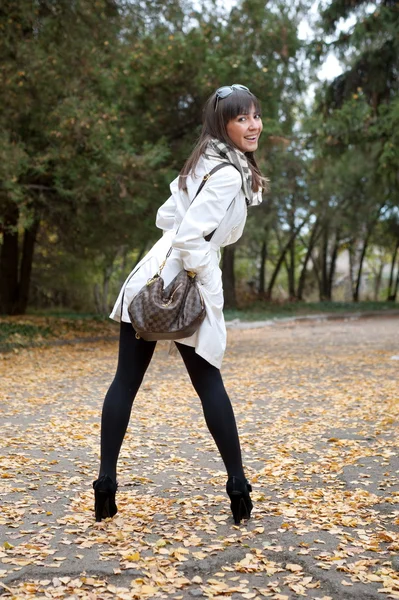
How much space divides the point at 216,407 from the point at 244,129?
129cm

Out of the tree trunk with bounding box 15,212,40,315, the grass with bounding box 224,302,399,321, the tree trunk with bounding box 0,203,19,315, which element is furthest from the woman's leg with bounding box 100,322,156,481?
the grass with bounding box 224,302,399,321

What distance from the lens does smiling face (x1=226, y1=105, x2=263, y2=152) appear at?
10.9ft

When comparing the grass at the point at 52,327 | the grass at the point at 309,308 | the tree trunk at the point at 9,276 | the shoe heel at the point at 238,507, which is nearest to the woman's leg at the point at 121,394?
the shoe heel at the point at 238,507

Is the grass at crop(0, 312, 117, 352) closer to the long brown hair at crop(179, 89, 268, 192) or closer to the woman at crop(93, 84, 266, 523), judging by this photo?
the woman at crop(93, 84, 266, 523)

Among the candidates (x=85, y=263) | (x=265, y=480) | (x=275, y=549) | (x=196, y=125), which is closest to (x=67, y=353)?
(x=196, y=125)

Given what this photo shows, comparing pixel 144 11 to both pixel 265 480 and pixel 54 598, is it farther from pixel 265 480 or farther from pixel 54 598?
pixel 54 598

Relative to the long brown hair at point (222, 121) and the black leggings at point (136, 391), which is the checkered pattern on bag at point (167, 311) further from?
the long brown hair at point (222, 121)

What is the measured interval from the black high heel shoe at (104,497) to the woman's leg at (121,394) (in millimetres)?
33

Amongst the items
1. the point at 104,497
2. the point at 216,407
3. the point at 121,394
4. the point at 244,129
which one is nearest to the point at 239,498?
the point at 216,407

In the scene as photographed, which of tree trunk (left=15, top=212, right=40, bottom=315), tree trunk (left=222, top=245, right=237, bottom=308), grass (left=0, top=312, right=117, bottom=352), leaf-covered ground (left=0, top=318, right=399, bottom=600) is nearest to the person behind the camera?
leaf-covered ground (left=0, top=318, right=399, bottom=600)

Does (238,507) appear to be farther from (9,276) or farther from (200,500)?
(9,276)

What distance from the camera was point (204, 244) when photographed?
311 centimetres

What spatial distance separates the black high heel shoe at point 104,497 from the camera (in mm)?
3268

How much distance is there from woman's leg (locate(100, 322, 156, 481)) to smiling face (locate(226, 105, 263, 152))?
1.01 m
